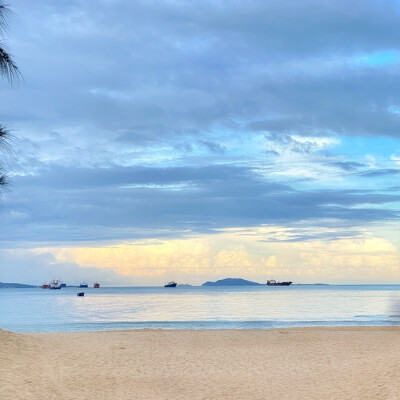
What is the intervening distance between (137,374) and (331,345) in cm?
1113

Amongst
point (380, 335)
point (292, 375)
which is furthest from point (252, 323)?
point (292, 375)

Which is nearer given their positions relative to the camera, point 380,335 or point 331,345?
point 331,345

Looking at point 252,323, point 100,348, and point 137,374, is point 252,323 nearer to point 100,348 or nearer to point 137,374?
point 100,348

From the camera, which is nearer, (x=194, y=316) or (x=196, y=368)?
(x=196, y=368)

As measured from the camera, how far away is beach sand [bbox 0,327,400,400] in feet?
46.9

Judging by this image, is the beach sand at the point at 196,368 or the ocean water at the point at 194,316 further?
the ocean water at the point at 194,316

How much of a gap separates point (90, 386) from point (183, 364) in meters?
4.89

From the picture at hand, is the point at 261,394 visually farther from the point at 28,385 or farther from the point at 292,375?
the point at 28,385

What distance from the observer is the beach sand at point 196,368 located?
1429 centimetres

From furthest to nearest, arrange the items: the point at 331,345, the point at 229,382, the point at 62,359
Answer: the point at 331,345 → the point at 62,359 → the point at 229,382

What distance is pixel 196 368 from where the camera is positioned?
1836cm

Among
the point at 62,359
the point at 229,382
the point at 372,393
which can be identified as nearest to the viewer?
the point at 372,393

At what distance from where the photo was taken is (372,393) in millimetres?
13312

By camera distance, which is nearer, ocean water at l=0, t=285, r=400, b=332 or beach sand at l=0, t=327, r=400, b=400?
beach sand at l=0, t=327, r=400, b=400
